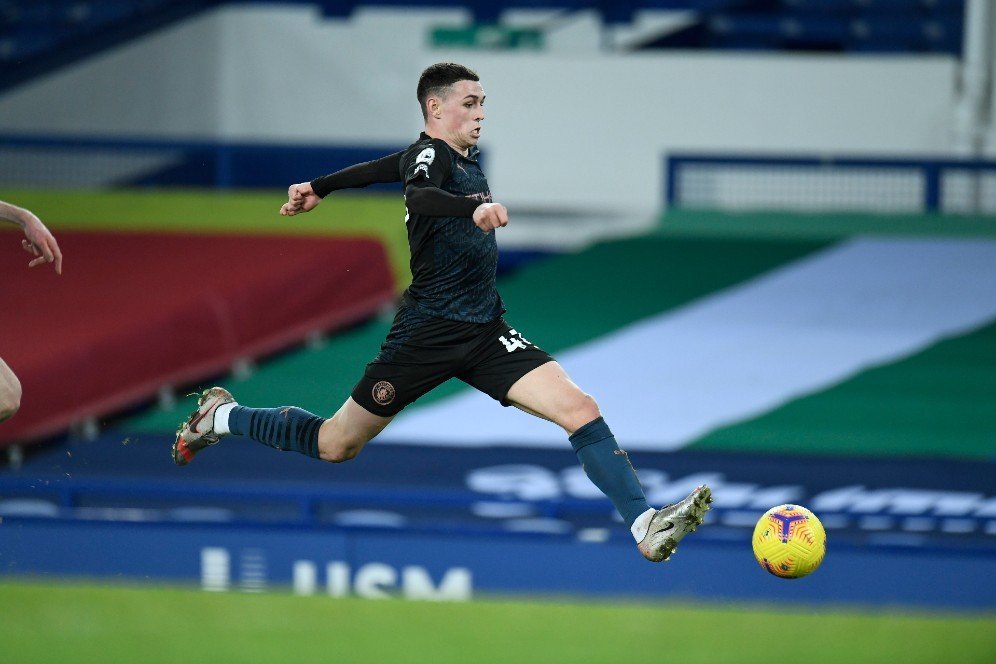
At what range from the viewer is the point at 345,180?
17.1 ft

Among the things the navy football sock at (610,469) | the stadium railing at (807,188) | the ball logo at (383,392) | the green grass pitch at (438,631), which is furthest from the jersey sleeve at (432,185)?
the stadium railing at (807,188)

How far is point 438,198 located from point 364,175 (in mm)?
640

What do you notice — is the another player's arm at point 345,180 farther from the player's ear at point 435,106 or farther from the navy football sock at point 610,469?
the navy football sock at point 610,469

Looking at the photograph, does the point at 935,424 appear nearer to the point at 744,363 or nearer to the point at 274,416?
the point at 744,363

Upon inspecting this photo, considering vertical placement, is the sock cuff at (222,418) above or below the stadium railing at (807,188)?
below

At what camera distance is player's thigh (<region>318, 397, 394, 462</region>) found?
5.21 m

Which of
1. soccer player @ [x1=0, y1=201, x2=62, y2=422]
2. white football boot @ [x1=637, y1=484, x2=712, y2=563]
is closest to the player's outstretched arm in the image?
soccer player @ [x1=0, y1=201, x2=62, y2=422]

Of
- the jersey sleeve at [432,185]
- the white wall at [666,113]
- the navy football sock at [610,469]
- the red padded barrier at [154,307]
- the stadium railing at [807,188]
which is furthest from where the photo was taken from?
the white wall at [666,113]

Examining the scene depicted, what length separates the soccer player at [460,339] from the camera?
490 cm

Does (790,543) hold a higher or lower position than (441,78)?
lower

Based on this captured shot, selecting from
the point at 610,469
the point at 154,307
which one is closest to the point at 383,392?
the point at 610,469

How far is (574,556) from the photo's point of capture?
7.01 metres

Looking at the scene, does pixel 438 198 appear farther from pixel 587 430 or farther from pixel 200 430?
pixel 200 430

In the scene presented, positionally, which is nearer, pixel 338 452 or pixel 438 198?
pixel 438 198
